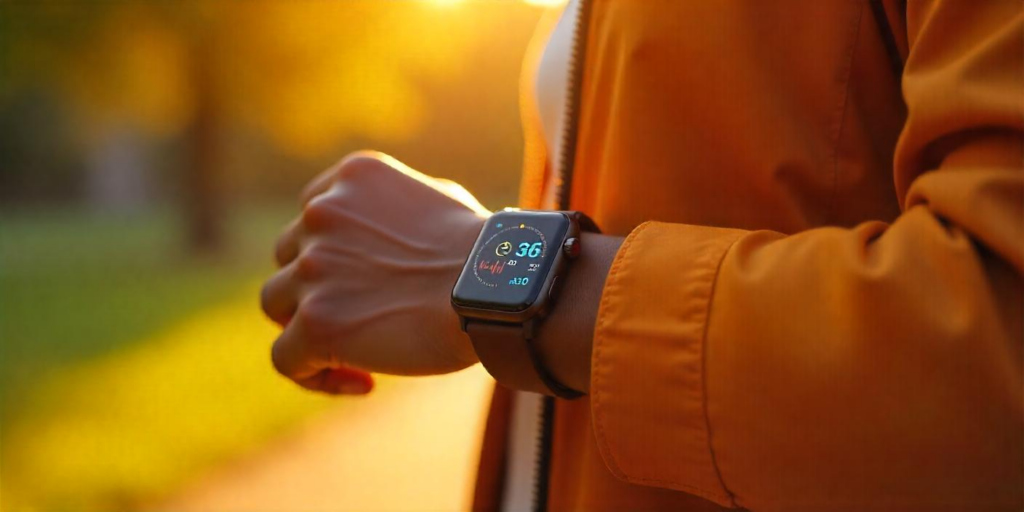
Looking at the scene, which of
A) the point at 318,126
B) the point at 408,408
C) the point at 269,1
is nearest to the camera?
the point at 408,408

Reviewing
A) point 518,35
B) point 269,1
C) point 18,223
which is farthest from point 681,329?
point 18,223

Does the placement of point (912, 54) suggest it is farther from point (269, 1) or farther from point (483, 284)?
point (269, 1)

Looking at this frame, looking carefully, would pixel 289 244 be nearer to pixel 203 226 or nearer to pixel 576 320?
pixel 576 320

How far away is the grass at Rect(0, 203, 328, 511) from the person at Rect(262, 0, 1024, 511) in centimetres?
346

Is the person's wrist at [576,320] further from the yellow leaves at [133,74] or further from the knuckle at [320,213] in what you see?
the yellow leaves at [133,74]

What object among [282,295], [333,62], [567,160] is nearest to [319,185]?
[282,295]

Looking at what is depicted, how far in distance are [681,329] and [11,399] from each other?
5.79 meters

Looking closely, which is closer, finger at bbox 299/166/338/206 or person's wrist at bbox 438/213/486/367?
person's wrist at bbox 438/213/486/367

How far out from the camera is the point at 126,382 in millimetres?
5887

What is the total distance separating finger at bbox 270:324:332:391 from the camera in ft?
3.97

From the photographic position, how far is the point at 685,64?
1.10 metres

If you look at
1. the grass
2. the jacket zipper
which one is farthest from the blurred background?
the jacket zipper

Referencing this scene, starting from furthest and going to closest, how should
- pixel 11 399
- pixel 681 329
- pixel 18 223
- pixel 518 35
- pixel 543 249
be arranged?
pixel 18 223
pixel 518 35
pixel 11 399
pixel 543 249
pixel 681 329

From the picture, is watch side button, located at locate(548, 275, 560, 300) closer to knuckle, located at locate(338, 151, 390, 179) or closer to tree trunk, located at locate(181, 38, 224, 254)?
knuckle, located at locate(338, 151, 390, 179)
